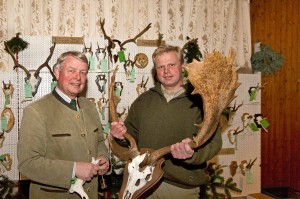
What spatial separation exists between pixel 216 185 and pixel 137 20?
2.63 metres

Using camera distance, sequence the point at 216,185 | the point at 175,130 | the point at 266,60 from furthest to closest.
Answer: the point at 266,60 → the point at 216,185 → the point at 175,130

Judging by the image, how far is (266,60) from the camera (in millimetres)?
5359

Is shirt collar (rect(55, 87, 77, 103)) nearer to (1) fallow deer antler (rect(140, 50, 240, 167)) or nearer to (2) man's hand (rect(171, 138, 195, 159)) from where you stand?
(1) fallow deer antler (rect(140, 50, 240, 167))

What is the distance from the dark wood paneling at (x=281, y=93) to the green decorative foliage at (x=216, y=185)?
42.1 inches

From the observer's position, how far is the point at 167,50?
284 cm

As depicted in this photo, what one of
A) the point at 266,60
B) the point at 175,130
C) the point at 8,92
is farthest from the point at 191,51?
the point at 8,92

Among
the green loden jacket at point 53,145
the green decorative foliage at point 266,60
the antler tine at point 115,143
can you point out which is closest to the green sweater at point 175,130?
the antler tine at point 115,143

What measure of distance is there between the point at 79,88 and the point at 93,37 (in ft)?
7.39

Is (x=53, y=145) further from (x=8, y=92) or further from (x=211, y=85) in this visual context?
(x=8, y=92)

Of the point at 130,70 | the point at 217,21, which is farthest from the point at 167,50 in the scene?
the point at 217,21

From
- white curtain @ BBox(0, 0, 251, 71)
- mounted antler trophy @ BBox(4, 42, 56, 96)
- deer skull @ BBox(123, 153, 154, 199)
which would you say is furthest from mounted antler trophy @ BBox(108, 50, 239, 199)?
white curtain @ BBox(0, 0, 251, 71)

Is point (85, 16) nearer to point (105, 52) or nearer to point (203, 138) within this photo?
point (105, 52)

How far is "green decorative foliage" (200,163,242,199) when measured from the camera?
15.9 feet

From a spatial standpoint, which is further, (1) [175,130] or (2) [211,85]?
Result: (1) [175,130]
